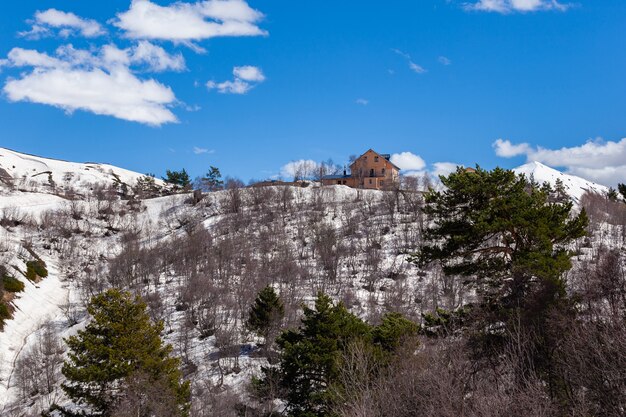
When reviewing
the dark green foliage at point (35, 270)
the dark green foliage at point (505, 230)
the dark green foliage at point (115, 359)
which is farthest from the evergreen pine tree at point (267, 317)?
the dark green foliage at point (35, 270)

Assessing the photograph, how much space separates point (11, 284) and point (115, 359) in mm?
37672

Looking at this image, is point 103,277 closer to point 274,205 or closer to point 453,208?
point 274,205

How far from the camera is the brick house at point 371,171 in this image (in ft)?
318

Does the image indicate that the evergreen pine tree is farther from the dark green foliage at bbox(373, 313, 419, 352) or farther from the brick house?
the brick house

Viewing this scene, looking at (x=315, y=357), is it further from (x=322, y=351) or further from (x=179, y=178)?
(x=179, y=178)

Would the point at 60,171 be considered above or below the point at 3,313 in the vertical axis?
above

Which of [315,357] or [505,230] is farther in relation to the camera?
[315,357]

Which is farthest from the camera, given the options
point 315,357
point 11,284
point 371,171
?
point 371,171

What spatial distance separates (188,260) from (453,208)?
1879 inches

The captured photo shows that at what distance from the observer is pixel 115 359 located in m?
20.9

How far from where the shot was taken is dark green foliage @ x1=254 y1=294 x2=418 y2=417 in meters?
22.2

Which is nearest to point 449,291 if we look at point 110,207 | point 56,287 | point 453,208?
point 453,208

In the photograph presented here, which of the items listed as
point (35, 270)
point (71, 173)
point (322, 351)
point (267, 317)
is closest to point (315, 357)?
point (322, 351)

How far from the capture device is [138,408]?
1992 centimetres
